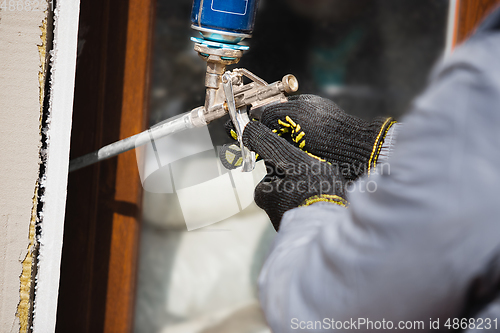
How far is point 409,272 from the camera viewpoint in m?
0.21

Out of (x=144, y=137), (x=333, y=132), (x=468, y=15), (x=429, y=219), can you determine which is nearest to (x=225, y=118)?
(x=144, y=137)

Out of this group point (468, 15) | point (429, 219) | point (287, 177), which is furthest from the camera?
point (468, 15)

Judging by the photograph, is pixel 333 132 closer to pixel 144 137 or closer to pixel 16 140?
pixel 144 137

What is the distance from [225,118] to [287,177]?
42cm

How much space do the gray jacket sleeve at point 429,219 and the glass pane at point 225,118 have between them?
0.67 meters

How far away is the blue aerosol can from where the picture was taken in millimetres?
591

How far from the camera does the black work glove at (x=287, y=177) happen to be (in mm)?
473

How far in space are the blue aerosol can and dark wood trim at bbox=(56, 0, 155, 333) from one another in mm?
267

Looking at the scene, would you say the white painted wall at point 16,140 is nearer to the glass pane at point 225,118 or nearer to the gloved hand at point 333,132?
the glass pane at point 225,118

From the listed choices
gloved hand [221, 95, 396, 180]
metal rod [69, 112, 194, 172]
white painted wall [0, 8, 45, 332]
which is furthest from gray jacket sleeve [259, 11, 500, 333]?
white painted wall [0, 8, 45, 332]

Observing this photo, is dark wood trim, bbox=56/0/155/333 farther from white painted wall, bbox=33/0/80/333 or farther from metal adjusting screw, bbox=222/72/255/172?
metal adjusting screw, bbox=222/72/255/172

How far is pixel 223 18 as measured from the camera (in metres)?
0.60

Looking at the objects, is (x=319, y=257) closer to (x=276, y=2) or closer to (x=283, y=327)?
(x=283, y=327)

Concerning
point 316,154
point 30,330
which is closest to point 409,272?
point 316,154
